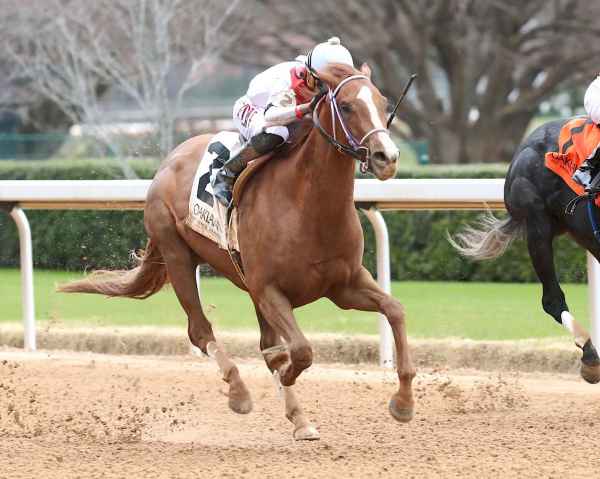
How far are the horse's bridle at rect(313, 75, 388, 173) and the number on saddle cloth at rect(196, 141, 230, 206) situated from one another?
1008mm

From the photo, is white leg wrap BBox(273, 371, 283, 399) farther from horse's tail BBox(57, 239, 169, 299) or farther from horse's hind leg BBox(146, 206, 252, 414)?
horse's tail BBox(57, 239, 169, 299)

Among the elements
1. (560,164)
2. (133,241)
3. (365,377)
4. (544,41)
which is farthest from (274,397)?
(544,41)

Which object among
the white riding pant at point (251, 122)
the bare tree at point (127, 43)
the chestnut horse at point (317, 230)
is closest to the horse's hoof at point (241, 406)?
the chestnut horse at point (317, 230)

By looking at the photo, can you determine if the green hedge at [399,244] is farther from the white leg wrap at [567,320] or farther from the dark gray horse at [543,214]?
the white leg wrap at [567,320]

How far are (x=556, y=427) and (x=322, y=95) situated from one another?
191cm

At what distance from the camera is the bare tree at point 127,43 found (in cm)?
1411

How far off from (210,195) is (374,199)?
141 centimetres

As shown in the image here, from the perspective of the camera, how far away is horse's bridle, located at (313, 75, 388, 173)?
14.7 feet

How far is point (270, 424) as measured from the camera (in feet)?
19.5

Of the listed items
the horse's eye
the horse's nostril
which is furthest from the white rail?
the horse's nostril

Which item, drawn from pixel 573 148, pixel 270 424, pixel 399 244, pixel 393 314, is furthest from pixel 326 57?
pixel 399 244

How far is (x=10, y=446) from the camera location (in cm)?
526

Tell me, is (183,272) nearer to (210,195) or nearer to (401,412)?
(210,195)

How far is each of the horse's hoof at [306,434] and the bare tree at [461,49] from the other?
10.8 meters
